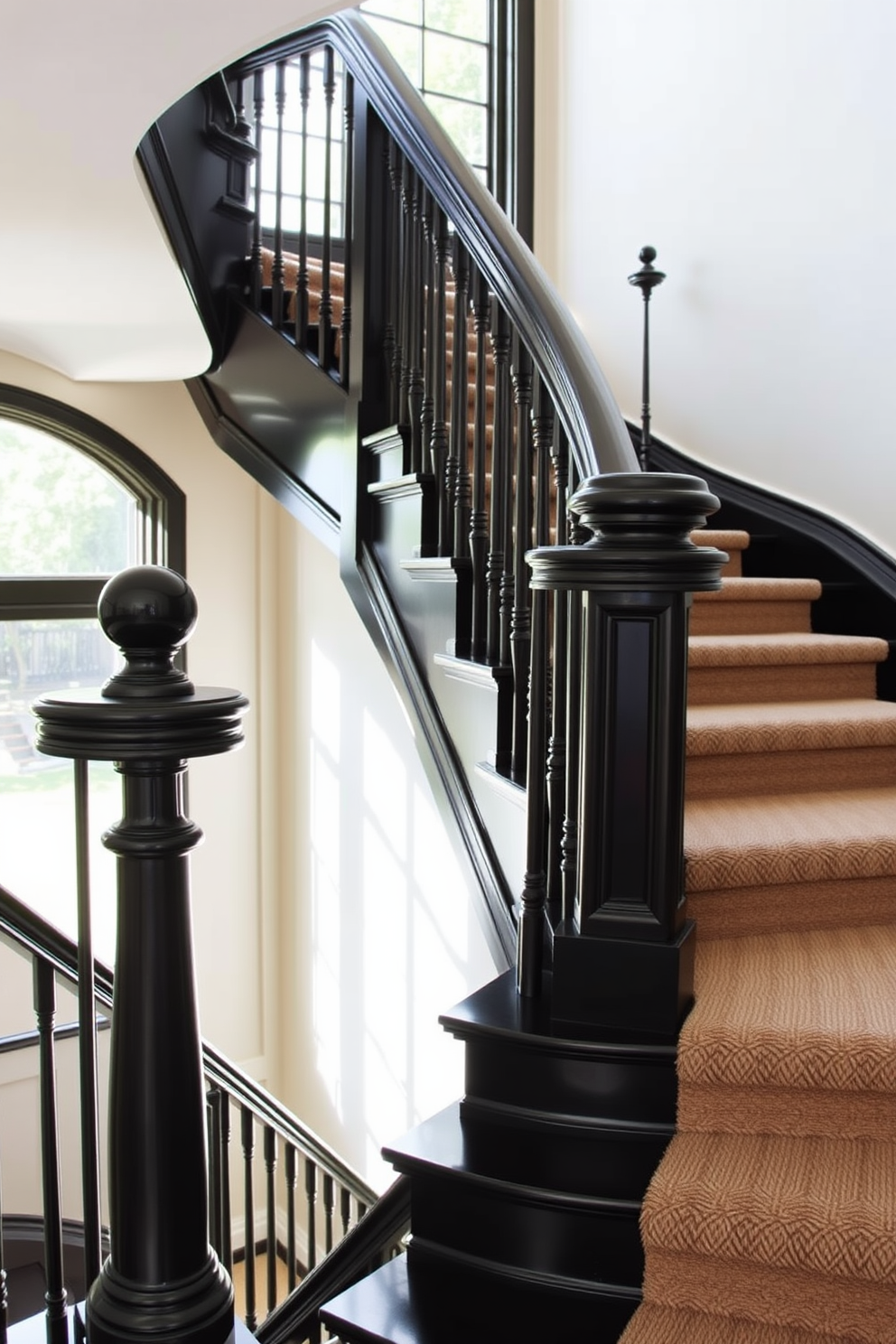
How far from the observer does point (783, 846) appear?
200 cm

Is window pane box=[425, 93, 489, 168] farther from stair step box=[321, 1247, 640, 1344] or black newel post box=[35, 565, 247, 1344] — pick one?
stair step box=[321, 1247, 640, 1344]

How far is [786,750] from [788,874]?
0.53 m

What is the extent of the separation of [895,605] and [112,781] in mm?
3430

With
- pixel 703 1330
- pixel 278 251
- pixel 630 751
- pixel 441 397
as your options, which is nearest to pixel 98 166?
pixel 278 251

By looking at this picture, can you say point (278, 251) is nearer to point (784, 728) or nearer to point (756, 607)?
point (756, 607)

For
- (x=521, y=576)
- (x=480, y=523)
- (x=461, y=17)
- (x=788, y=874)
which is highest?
(x=461, y=17)

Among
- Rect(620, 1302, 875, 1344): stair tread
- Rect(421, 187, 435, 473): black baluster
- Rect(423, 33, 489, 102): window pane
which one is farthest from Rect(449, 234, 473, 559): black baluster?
Rect(423, 33, 489, 102): window pane

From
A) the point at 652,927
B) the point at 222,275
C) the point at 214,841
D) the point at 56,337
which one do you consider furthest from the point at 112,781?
the point at 652,927

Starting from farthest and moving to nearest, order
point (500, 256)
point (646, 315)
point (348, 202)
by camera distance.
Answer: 1. point (646, 315)
2. point (348, 202)
3. point (500, 256)

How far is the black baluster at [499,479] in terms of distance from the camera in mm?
2354

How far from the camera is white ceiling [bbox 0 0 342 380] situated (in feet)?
6.22

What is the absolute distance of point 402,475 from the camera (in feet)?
9.21

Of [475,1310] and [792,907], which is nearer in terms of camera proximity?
[475,1310]

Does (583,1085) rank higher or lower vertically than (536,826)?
lower
